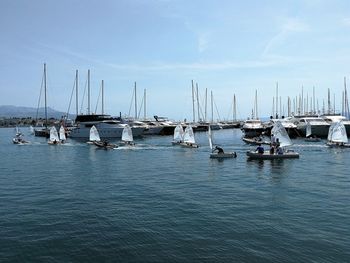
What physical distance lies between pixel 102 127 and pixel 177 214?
91841 mm

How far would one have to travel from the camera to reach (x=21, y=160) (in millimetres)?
63781

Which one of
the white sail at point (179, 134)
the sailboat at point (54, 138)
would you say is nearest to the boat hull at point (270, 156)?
Result: the white sail at point (179, 134)

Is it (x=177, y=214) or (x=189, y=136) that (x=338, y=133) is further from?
(x=177, y=214)

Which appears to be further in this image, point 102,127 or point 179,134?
point 102,127

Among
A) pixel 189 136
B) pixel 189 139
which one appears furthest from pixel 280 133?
pixel 189 136

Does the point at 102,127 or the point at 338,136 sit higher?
the point at 102,127

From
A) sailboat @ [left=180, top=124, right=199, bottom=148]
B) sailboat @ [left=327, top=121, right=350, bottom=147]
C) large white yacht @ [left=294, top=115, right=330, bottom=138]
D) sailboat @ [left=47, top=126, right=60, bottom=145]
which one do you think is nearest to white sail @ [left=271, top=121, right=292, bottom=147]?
sailboat @ [left=327, top=121, right=350, bottom=147]

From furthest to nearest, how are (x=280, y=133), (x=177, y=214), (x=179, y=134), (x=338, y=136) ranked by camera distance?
(x=179, y=134)
(x=338, y=136)
(x=280, y=133)
(x=177, y=214)

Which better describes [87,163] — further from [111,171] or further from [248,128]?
[248,128]

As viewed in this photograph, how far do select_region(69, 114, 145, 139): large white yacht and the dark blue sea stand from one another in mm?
63703

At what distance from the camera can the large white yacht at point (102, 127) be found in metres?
116

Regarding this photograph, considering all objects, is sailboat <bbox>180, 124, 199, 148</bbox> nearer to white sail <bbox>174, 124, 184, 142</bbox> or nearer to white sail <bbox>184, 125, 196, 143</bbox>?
white sail <bbox>184, 125, 196, 143</bbox>

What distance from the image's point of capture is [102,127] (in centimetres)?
11656

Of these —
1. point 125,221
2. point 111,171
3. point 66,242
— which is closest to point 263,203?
point 125,221
